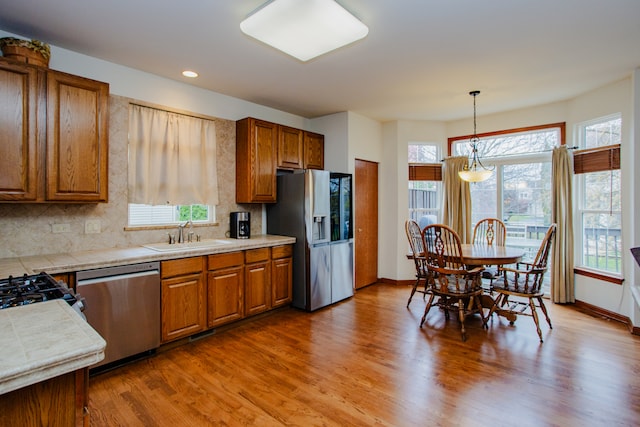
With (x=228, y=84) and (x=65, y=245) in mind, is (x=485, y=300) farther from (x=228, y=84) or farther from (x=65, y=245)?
(x=65, y=245)

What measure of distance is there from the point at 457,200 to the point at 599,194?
1.67 metres

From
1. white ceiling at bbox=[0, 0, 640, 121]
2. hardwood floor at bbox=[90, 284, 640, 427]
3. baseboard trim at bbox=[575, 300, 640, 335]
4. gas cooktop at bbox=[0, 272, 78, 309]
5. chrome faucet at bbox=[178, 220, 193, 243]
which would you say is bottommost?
hardwood floor at bbox=[90, 284, 640, 427]

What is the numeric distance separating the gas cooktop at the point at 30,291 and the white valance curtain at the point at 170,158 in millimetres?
1443

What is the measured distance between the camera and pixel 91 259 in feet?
8.00

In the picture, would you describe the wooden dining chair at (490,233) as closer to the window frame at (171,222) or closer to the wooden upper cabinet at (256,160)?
the wooden upper cabinet at (256,160)

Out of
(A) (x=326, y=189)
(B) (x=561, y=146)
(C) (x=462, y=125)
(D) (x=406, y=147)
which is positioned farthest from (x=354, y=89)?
(B) (x=561, y=146)

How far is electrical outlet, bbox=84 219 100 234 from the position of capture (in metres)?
2.86

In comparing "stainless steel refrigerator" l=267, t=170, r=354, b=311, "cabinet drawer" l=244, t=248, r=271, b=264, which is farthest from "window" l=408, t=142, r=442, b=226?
"cabinet drawer" l=244, t=248, r=271, b=264

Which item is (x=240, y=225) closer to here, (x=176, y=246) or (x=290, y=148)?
(x=176, y=246)

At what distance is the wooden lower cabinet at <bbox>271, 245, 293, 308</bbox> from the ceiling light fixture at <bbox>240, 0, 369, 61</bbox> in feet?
7.31

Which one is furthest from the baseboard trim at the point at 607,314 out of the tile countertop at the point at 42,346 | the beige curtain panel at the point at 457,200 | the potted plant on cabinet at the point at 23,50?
the potted plant on cabinet at the point at 23,50

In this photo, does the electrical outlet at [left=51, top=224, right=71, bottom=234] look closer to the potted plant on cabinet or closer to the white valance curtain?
the white valance curtain

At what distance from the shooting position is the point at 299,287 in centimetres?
396

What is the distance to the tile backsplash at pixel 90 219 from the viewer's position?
2523 millimetres
